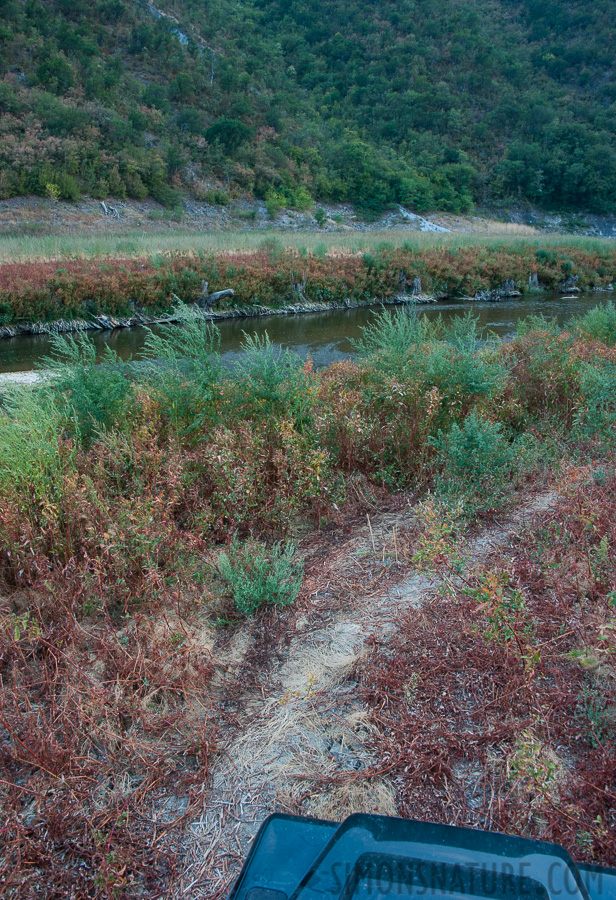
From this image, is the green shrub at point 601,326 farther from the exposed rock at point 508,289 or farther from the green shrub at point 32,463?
the exposed rock at point 508,289

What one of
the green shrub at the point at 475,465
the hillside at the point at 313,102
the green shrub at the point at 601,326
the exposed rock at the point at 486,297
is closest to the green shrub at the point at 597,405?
the green shrub at the point at 475,465

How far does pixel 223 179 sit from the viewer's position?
155 ft

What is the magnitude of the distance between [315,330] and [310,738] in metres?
14.2

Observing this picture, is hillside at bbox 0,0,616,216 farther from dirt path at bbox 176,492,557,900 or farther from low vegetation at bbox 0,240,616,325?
dirt path at bbox 176,492,557,900

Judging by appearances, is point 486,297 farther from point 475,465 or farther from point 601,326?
point 475,465

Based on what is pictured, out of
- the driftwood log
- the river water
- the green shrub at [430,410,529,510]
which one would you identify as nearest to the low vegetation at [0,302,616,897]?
the green shrub at [430,410,529,510]

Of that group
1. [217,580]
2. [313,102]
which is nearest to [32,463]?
[217,580]

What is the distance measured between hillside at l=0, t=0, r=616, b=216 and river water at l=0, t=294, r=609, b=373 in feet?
87.0

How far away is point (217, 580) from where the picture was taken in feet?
11.6

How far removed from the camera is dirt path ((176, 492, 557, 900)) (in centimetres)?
204

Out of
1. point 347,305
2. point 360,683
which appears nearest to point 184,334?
point 360,683

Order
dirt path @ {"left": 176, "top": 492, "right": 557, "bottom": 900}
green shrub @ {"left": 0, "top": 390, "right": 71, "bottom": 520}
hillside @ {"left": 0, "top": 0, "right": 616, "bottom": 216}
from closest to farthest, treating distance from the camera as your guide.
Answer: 1. dirt path @ {"left": 176, "top": 492, "right": 557, "bottom": 900}
2. green shrub @ {"left": 0, "top": 390, "right": 71, "bottom": 520}
3. hillside @ {"left": 0, "top": 0, "right": 616, "bottom": 216}

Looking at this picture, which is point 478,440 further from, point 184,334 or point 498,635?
point 184,334

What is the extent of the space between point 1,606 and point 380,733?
2.21 meters
